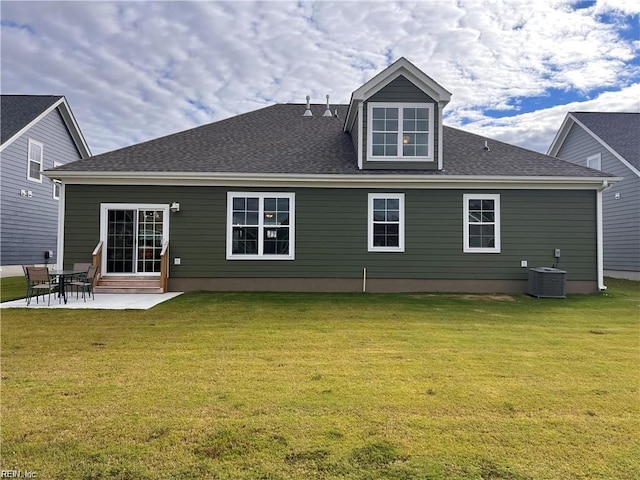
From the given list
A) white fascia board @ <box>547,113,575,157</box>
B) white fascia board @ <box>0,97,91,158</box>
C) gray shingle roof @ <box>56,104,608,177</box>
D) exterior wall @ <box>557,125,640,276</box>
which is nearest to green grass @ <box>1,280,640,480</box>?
gray shingle roof @ <box>56,104,608,177</box>

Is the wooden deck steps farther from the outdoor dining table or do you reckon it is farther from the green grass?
the green grass

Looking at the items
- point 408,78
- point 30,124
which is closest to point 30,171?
point 30,124

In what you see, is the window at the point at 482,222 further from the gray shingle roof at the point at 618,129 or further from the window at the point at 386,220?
the gray shingle roof at the point at 618,129

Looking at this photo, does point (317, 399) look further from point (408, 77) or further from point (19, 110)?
point (19, 110)

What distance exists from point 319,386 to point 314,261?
23.2 feet

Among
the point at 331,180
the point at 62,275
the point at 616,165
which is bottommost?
the point at 62,275

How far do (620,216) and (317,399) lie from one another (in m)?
17.6

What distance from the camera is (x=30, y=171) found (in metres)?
15.5

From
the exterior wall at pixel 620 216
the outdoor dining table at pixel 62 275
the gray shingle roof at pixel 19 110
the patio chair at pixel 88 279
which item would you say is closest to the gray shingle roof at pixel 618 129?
the exterior wall at pixel 620 216

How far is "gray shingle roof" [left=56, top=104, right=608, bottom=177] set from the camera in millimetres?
10797

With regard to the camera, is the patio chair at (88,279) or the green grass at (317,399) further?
the patio chair at (88,279)

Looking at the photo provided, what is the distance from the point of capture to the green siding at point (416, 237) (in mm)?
10805

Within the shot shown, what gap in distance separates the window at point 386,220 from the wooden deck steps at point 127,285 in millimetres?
6189

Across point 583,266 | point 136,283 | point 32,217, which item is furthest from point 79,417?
point 32,217
